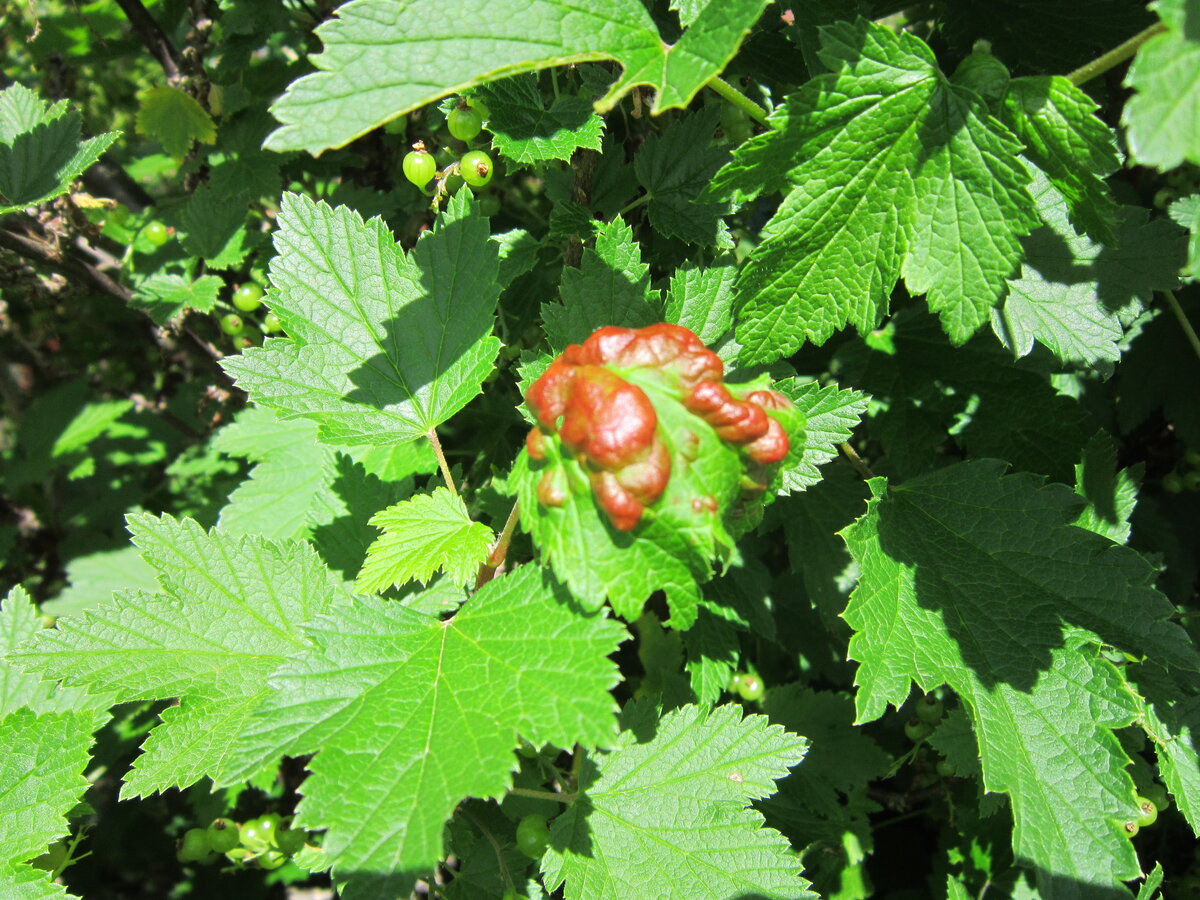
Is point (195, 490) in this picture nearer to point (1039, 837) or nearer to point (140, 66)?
point (140, 66)

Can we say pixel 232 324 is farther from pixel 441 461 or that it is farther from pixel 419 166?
pixel 441 461

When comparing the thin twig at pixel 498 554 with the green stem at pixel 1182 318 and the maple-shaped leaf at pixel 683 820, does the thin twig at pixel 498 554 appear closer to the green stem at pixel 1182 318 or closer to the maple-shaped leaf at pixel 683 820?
the maple-shaped leaf at pixel 683 820

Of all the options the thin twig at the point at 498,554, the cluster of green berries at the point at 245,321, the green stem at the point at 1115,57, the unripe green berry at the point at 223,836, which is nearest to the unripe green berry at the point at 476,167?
the thin twig at the point at 498,554

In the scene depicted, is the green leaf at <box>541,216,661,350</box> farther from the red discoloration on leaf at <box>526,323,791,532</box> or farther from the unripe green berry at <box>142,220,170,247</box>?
the unripe green berry at <box>142,220,170,247</box>

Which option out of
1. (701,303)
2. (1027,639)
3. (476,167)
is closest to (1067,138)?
(701,303)

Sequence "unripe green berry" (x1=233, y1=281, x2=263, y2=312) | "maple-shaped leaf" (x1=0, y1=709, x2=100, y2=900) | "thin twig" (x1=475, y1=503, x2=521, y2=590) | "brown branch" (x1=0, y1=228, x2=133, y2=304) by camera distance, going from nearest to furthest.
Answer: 1. "thin twig" (x1=475, y1=503, x2=521, y2=590)
2. "maple-shaped leaf" (x1=0, y1=709, x2=100, y2=900)
3. "brown branch" (x1=0, y1=228, x2=133, y2=304)
4. "unripe green berry" (x1=233, y1=281, x2=263, y2=312)

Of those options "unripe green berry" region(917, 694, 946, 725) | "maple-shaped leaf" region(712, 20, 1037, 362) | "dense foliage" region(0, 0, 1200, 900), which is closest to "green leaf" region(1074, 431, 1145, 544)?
"dense foliage" region(0, 0, 1200, 900)

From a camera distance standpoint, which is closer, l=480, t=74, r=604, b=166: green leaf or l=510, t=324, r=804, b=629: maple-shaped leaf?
l=510, t=324, r=804, b=629: maple-shaped leaf
